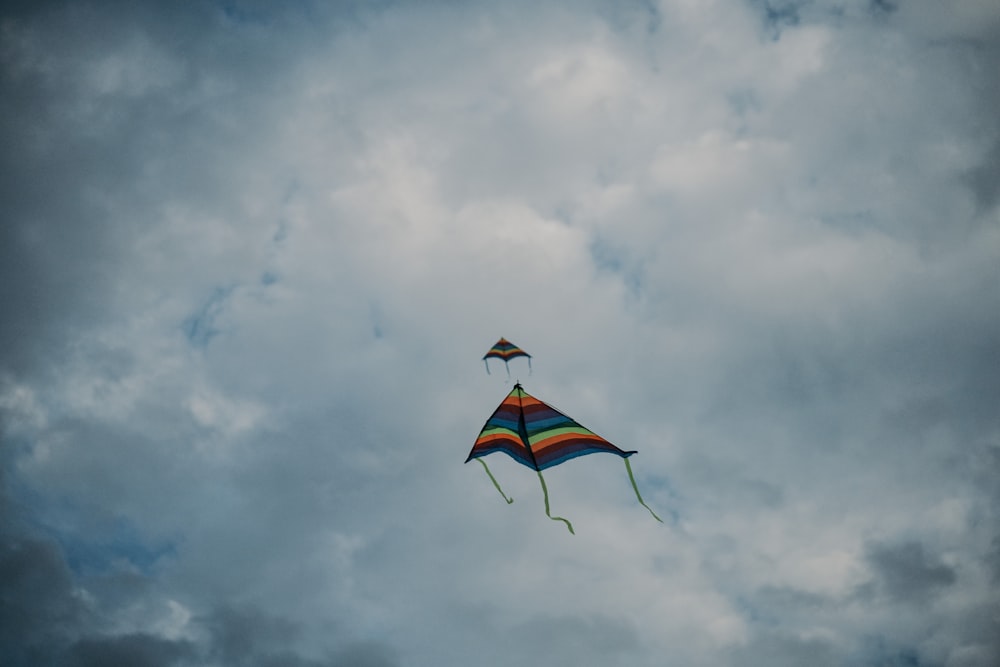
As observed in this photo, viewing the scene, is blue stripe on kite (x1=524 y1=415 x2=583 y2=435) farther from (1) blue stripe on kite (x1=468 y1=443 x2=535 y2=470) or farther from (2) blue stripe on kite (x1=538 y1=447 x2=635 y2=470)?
(2) blue stripe on kite (x1=538 y1=447 x2=635 y2=470)

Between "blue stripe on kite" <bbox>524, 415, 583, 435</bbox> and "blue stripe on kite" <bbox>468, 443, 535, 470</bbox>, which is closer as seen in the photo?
"blue stripe on kite" <bbox>468, 443, 535, 470</bbox>

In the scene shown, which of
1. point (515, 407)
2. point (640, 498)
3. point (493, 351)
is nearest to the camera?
point (640, 498)

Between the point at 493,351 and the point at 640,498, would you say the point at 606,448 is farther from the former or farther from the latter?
the point at 493,351

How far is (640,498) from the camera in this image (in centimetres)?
1730

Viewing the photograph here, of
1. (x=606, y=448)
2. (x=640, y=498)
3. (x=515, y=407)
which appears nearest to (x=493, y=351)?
(x=515, y=407)

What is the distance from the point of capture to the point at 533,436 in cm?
2108

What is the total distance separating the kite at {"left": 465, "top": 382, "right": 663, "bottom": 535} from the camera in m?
20.6

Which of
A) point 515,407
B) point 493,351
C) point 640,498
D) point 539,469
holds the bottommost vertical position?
point 640,498

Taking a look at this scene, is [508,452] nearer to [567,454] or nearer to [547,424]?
[547,424]

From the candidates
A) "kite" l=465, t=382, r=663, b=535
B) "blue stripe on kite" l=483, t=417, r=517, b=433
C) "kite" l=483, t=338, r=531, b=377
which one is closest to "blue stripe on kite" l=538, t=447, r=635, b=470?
"kite" l=465, t=382, r=663, b=535

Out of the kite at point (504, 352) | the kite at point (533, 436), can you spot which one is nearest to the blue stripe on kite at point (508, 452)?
the kite at point (533, 436)

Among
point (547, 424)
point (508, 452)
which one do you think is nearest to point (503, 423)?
point (508, 452)

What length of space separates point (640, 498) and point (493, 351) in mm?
14405

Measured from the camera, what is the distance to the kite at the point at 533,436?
20609 mm
